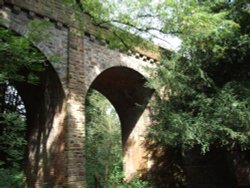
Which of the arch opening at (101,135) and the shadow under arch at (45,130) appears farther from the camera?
the arch opening at (101,135)

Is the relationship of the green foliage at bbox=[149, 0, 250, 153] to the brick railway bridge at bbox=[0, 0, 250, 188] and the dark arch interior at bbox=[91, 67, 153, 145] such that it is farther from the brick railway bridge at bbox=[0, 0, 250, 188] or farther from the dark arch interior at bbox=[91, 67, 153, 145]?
the brick railway bridge at bbox=[0, 0, 250, 188]

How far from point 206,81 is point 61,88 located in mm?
3903

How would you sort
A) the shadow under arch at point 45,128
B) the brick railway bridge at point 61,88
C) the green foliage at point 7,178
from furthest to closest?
the shadow under arch at point 45,128 → the brick railway bridge at point 61,88 → the green foliage at point 7,178

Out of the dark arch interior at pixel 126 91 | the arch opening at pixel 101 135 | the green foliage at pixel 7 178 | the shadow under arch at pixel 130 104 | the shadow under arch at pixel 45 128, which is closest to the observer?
the green foliage at pixel 7 178

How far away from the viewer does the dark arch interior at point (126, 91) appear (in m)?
10.3

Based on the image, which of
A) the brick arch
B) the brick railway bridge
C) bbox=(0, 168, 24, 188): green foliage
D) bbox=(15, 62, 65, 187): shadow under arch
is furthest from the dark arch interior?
bbox=(0, 168, 24, 188): green foliage

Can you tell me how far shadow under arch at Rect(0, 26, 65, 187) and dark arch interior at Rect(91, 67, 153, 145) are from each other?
2.31m

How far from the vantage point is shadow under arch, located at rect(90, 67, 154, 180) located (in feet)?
34.7

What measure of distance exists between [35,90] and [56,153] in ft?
7.37

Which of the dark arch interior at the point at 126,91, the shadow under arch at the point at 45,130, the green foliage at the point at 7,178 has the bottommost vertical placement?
the green foliage at the point at 7,178

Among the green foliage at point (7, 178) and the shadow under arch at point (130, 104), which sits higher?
the shadow under arch at point (130, 104)

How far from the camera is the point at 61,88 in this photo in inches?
304

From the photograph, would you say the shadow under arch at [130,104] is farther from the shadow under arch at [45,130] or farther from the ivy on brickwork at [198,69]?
the shadow under arch at [45,130]

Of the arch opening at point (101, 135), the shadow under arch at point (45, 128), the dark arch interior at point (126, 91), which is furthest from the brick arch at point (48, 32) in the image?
the arch opening at point (101, 135)
